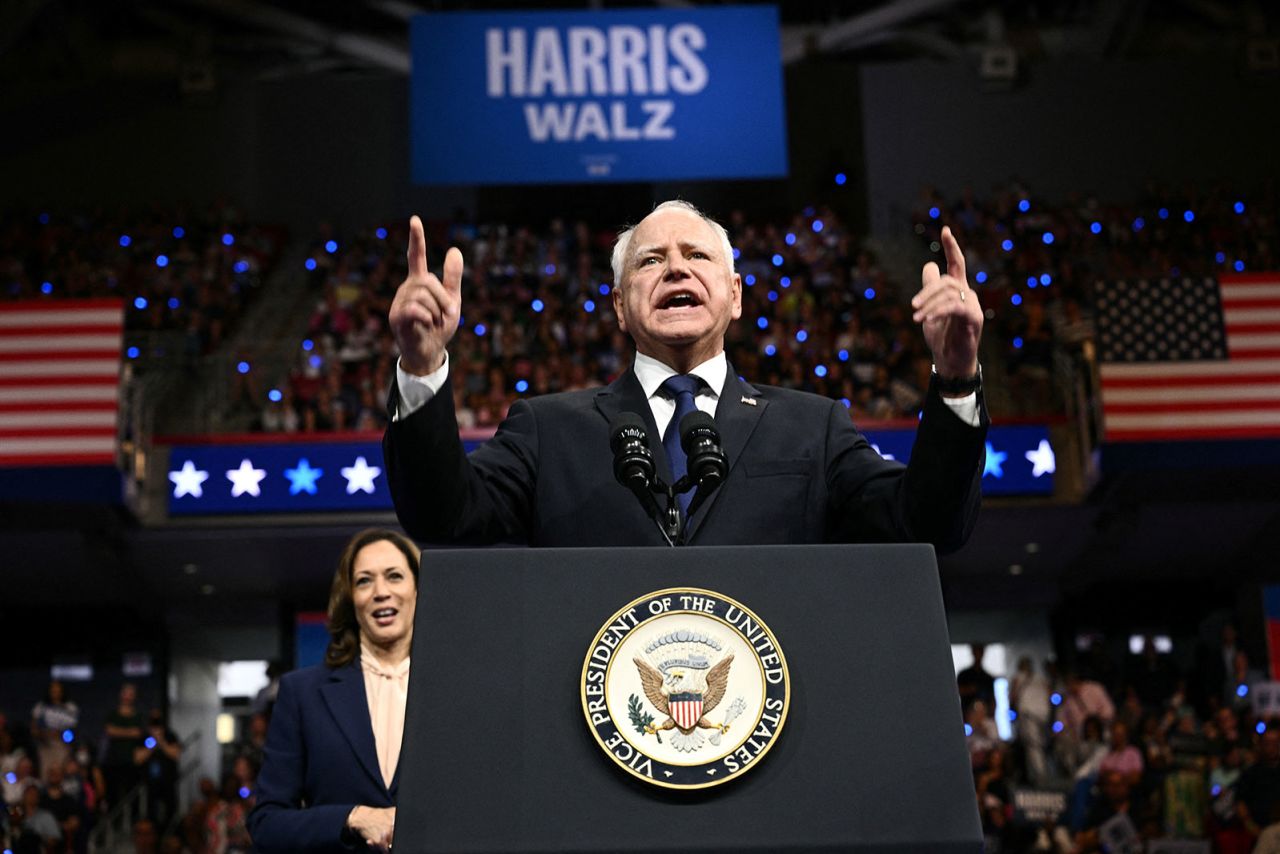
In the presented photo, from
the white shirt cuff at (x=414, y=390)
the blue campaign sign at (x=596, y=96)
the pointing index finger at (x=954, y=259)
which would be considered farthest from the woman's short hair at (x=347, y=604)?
the blue campaign sign at (x=596, y=96)

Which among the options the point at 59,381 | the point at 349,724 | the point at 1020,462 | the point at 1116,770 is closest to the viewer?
the point at 349,724

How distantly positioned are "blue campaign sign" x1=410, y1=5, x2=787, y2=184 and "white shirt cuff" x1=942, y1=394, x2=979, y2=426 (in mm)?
15256

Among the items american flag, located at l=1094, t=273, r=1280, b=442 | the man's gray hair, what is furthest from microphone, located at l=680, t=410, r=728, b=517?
american flag, located at l=1094, t=273, r=1280, b=442

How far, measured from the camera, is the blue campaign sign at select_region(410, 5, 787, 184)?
17.1 m

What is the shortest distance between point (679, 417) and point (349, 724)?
1347 millimetres

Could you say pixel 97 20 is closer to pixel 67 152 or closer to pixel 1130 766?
pixel 67 152

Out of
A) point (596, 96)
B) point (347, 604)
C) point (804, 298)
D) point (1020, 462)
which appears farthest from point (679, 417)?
point (596, 96)

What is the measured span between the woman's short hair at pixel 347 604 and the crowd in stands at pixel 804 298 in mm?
9841

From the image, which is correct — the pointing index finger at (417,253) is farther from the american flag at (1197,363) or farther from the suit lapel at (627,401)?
the american flag at (1197,363)

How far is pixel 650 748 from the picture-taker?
1.62 metres

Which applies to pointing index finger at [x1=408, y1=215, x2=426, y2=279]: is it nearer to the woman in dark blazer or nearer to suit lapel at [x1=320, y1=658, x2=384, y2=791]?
the woman in dark blazer

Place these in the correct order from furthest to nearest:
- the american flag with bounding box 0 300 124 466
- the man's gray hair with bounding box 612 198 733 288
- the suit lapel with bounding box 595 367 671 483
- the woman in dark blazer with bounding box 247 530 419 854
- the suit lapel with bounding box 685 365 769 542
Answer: the american flag with bounding box 0 300 124 466, the woman in dark blazer with bounding box 247 530 419 854, the man's gray hair with bounding box 612 198 733 288, the suit lapel with bounding box 595 367 671 483, the suit lapel with bounding box 685 365 769 542

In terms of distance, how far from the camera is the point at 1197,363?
13.0m

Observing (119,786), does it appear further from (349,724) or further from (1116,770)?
(349,724)
